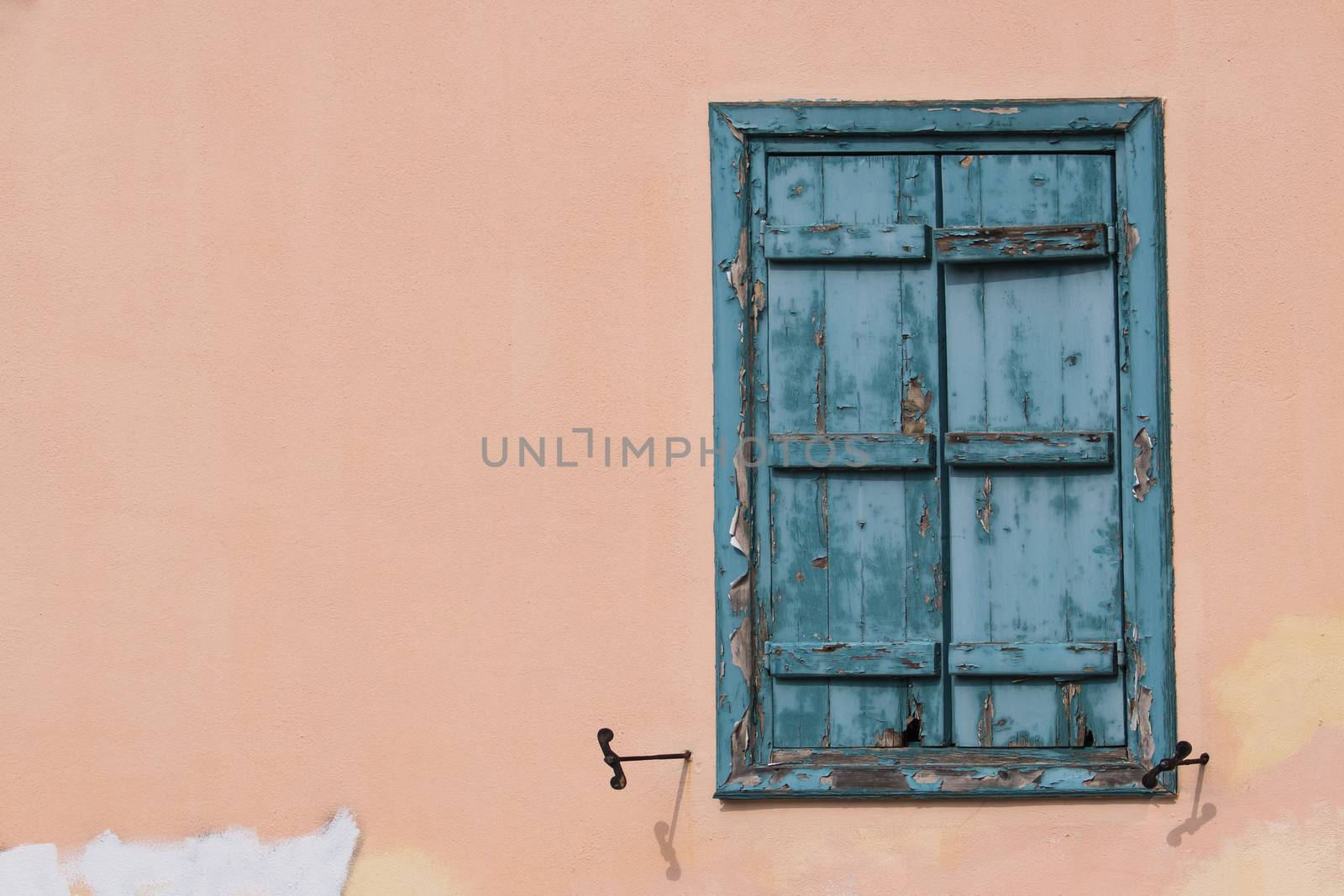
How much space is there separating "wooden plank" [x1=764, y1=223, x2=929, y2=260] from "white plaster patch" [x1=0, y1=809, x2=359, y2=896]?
5.39 ft

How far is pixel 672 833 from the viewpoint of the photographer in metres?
2.67

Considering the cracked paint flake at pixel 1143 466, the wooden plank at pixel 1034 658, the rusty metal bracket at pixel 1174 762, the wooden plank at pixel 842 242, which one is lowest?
the rusty metal bracket at pixel 1174 762

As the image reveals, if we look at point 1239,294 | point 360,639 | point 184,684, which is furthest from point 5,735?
point 1239,294

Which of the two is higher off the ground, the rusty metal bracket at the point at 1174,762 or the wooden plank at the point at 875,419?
the wooden plank at the point at 875,419

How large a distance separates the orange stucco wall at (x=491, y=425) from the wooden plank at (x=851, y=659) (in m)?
0.17

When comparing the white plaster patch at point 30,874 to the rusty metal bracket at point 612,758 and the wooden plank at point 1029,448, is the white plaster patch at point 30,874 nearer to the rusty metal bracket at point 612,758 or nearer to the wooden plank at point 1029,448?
the rusty metal bracket at point 612,758

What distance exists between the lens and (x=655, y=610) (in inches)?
106

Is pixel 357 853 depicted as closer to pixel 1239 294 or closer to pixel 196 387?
pixel 196 387

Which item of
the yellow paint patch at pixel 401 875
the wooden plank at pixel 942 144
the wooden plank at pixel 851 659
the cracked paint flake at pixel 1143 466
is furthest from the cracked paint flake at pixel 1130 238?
the yellow paint patch at pixel 401 875

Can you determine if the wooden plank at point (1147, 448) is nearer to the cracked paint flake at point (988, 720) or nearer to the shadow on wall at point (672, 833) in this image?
the cracked paint flake at point (988, 720)

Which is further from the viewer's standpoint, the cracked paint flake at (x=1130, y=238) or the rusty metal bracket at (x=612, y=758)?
the cracked paint flake at (x=1130, y=238)

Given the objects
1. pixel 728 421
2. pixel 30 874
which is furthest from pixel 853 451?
pixel 30 874

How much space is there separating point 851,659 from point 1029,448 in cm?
63

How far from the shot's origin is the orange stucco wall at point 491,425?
266 cm
